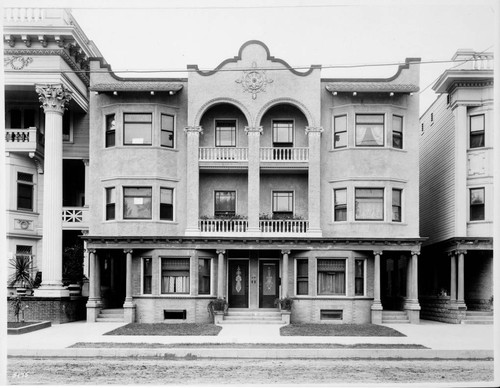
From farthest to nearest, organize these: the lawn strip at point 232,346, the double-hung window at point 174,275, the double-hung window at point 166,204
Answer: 1. the double-hung window at point 166,204
2. the double-hung window at point 174,275
3. the lawn strip at point 232,346

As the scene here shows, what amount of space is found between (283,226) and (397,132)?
6.42 meters

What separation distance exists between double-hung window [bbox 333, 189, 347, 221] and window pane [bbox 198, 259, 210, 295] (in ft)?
19.5

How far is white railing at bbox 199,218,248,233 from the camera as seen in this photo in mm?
28344

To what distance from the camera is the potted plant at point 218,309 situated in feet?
87.4

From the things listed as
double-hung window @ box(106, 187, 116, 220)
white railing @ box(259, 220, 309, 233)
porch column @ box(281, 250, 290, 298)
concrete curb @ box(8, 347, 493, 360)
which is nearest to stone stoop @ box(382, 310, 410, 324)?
porch column @ box(281, 250, 290, 298)

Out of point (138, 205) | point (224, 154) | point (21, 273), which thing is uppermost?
point (224, 154)

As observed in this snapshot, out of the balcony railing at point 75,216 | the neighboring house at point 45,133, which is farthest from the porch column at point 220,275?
the balcony railing at point 75,216

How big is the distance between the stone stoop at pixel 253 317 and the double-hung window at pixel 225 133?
742 centimetres

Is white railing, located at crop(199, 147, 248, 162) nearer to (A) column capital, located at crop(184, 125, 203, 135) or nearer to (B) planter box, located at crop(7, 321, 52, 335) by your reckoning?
(A) column capital, located at crop(184, 125, 203, 135)

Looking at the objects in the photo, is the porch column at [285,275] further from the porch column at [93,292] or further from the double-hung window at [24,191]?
the double-hung window at [24,191]

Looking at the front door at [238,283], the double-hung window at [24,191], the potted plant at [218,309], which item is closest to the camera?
the potted plant at [218,309]

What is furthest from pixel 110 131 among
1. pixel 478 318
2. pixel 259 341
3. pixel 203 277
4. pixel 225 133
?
pixel 478 318

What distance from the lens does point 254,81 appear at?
28547 millimetres

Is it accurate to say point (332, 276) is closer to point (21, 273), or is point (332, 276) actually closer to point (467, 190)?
point (467, 190)
